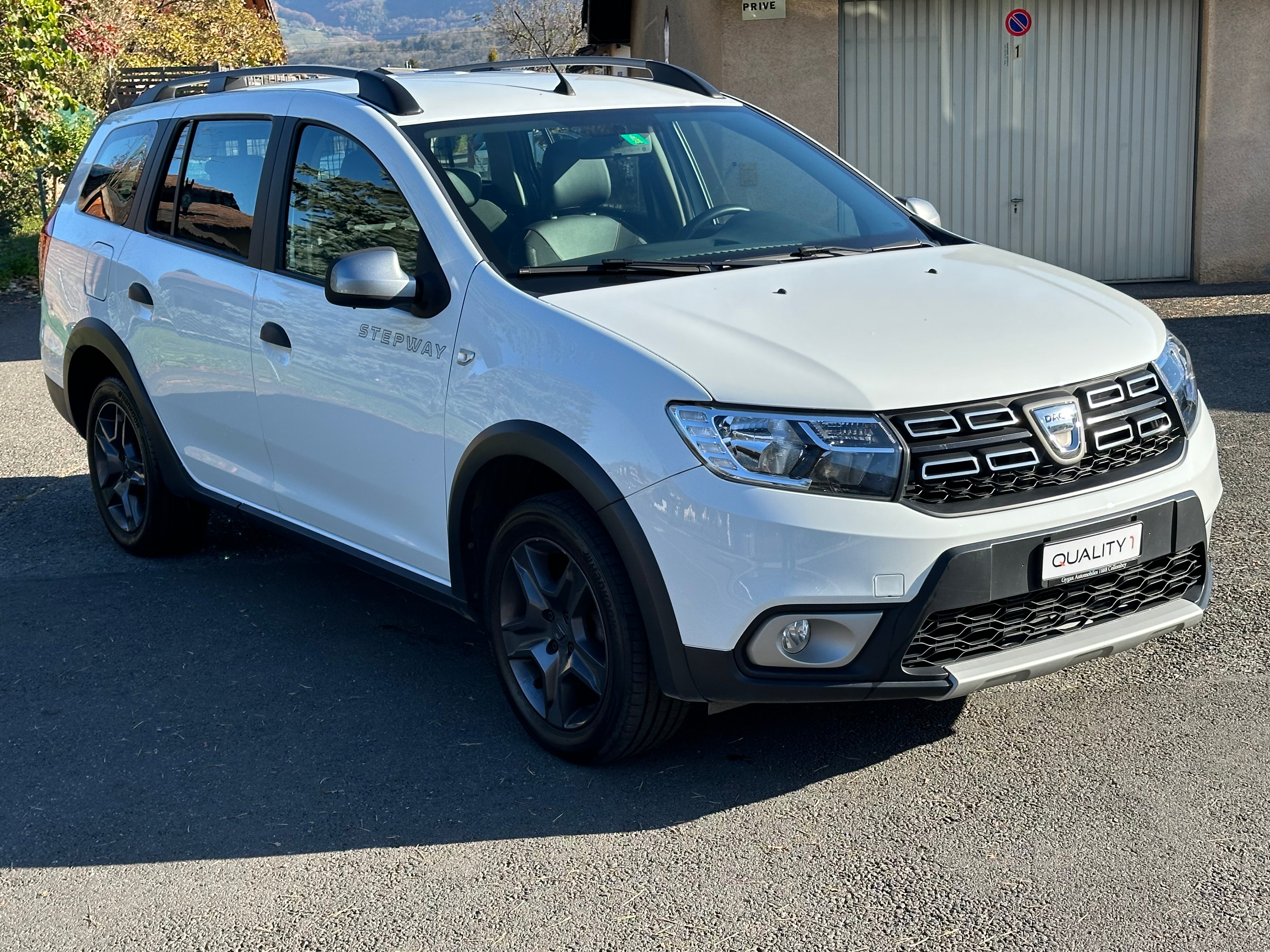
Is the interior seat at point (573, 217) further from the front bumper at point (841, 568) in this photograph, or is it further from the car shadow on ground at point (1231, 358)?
the car shadow on ground at point (1231, 358)

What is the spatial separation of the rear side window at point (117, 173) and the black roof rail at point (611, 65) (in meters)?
1.30

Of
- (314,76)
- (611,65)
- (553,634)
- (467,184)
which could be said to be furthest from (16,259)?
(553,634)

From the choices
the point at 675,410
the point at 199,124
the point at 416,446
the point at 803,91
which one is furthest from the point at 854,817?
the point at 803,91

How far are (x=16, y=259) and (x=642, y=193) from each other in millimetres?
15358

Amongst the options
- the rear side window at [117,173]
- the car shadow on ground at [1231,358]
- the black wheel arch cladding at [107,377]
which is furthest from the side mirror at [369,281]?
the car shadow on ground at [1231,358]

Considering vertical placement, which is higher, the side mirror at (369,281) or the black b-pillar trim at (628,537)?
the side mirror at (369,281)

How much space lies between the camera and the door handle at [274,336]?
4.63 m

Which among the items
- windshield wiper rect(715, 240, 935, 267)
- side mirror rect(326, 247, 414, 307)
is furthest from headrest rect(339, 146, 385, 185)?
windshield wiper rect(715, 240, 935, 267)

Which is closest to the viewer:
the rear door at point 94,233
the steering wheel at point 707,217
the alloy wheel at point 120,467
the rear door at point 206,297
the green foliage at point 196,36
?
the steering wheel at point 707,217

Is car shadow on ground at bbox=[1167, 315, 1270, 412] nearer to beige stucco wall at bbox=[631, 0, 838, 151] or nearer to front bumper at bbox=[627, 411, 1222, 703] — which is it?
beige stucco wall at bbox=[631, 0, 838, 151]

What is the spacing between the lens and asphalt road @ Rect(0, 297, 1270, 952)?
3162mm

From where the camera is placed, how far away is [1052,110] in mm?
12570

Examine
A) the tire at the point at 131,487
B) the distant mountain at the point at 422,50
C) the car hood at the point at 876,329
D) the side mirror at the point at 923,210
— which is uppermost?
the distant mountain at the point at 422,50

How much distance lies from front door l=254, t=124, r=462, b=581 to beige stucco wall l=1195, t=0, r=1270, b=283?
9956 mm
